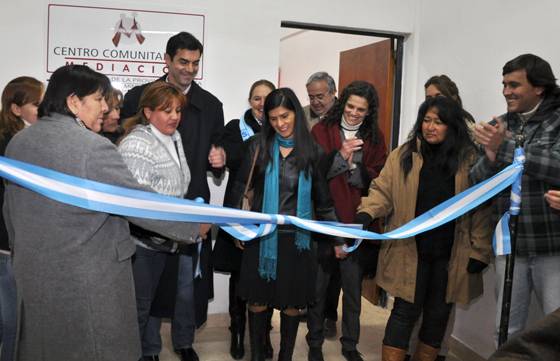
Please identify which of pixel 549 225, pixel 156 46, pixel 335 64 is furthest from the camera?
pixel 335 64

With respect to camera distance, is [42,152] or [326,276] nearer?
[42,152]

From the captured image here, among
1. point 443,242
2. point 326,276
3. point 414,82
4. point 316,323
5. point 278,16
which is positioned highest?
point 278,16

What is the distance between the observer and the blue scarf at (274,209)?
2980mm

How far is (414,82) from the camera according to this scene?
15.1 ft

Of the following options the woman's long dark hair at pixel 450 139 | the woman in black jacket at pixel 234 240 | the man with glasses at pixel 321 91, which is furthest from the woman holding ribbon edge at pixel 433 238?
the man with glasses at pixel 321 91

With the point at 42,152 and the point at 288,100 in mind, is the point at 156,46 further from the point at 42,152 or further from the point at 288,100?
the point at 42,152

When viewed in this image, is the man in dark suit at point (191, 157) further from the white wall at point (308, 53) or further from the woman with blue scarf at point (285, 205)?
the white wall at point (308, 53)

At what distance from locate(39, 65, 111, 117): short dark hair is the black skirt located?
1.33m

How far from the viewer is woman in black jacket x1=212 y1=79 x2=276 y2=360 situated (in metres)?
3.47

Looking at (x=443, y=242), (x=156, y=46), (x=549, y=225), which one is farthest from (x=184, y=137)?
(x=549, y=225)

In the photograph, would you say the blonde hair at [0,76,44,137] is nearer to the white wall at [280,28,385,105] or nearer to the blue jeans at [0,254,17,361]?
the blue jeans at [0,254,17,361]

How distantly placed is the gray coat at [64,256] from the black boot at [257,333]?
45.6 inches

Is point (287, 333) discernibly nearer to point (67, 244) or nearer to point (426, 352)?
point (426, 352)

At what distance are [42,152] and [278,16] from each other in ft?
8.84
